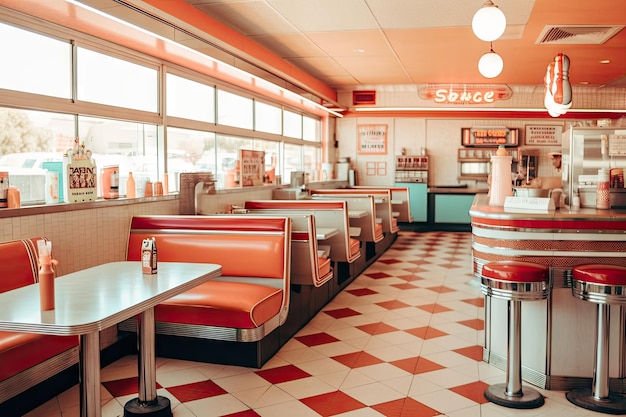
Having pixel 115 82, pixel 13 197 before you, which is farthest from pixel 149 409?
pixel 115 82

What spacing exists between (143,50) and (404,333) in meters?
3.57

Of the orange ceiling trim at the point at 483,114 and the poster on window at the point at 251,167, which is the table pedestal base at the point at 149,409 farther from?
the orange ceiling trim at the point at 483,114

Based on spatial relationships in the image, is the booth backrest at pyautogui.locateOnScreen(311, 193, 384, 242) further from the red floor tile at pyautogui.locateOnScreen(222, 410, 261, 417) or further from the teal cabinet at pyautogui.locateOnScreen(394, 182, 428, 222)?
the teal cabinet at pyautogui.locateOnScreen(394, 182, 428, 222)

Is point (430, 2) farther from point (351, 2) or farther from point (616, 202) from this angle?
point (616, 202)

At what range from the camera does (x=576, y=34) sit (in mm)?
7043

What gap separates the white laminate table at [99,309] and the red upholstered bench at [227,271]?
634 mm

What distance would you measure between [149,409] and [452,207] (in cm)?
999

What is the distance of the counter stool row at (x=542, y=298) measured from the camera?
327 cm

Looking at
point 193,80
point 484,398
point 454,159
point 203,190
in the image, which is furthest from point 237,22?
point 454,159

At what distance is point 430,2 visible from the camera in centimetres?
569

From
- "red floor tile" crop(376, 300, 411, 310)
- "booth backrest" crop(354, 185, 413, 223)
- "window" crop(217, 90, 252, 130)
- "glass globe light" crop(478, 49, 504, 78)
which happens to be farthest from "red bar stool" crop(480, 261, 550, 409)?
"booth backrest" crop(354, 185, 413, 223)

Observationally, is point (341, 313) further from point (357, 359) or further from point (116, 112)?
point (116, 112)

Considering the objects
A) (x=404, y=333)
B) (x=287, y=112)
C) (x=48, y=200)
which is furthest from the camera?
(x=287, y=112)

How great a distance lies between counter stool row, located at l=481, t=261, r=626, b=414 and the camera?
3271mm
